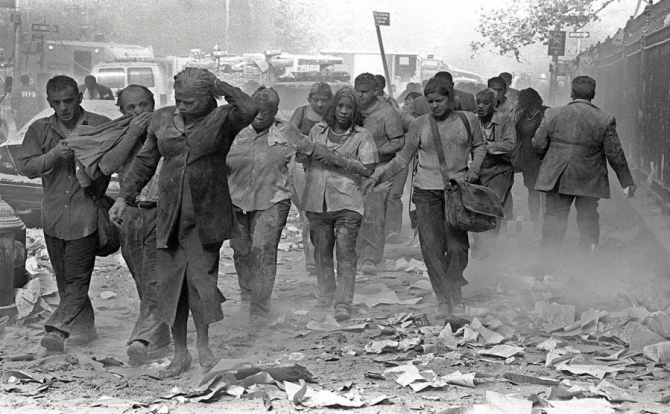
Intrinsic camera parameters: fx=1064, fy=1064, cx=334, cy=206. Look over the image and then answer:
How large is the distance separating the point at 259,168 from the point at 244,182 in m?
0.16

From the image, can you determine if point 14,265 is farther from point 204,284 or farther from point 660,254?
point 660,254

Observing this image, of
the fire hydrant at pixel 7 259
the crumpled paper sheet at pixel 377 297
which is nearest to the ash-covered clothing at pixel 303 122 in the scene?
the crumpled paper sheet at pixel 377 297

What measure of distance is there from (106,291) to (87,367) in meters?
3.11

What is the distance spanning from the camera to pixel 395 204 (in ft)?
42.6

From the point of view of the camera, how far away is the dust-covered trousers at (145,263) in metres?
7.31

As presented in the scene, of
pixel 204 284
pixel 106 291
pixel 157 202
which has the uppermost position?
pixel 157 202

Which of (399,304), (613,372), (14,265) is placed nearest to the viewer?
(613,372)

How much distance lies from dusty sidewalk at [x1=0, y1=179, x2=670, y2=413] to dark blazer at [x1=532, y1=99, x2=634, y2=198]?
2.84 ft

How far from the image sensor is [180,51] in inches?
2336

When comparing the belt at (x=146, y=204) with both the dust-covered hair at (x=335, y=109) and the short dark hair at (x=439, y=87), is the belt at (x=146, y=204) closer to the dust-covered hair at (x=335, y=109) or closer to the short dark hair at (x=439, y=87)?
the dust-covered hair at (x=335, y=109)

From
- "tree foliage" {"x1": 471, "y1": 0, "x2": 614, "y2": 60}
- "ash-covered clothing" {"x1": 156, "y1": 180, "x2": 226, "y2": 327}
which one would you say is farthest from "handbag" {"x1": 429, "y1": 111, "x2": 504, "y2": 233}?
"tree foliage" {"x1": 471, "y1": 0, "x2": 614, "y2": 60}

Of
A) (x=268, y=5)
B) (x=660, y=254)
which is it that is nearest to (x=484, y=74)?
(x=268, y=5)

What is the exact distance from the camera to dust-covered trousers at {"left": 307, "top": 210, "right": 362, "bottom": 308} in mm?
8891

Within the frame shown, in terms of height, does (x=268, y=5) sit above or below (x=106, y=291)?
above
